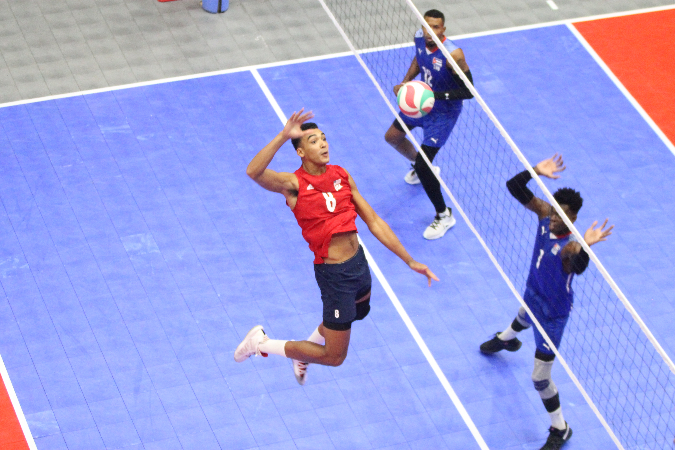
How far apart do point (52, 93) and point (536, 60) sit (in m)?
6.81

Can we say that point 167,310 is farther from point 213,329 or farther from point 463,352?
point 463,352

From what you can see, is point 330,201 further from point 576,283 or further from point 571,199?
point 576,283

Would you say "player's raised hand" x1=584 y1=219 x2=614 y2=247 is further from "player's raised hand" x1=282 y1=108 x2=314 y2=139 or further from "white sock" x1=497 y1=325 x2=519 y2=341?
"player's raised hand" x1=282 y1=108 x2=314 y2=139

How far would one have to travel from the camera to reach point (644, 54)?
13.8 metres

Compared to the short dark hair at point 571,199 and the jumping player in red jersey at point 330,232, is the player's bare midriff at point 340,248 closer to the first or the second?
the jumping player in red jersey at point 330,232

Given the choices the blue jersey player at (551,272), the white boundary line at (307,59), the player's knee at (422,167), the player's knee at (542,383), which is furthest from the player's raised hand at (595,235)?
the white boundary line at (307,59)

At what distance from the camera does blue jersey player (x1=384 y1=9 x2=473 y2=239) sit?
34.3ft

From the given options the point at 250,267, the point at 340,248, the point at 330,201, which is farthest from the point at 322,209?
the point at 250,267

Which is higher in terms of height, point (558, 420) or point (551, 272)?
point (551, 272)

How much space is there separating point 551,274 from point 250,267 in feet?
11.7

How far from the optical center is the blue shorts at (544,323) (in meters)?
8.39

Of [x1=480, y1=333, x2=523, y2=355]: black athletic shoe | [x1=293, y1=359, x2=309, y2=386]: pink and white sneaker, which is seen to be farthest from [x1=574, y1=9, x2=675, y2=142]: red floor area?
[x1=293, y1=359, x2=309, y2=386]: pink and white sneaker

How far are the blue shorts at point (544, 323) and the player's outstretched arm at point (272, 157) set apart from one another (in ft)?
8.17

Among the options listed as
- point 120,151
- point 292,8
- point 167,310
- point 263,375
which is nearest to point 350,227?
point 263,375
